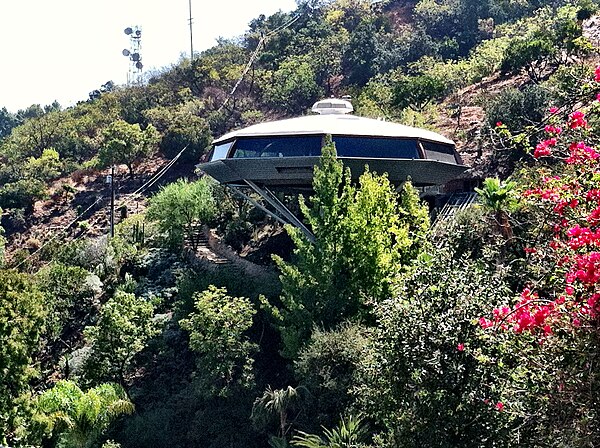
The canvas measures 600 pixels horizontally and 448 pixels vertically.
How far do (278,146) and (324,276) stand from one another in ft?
21.0

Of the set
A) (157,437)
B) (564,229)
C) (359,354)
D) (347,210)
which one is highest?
(564,229)

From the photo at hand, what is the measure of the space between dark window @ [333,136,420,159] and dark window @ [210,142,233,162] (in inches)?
171

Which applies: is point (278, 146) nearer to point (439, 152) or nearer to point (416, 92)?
point (439, 152)

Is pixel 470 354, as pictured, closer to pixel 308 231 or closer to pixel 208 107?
pixel 308 231

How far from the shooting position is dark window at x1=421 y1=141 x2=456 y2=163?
24.9 meters

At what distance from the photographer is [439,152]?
25672 mm

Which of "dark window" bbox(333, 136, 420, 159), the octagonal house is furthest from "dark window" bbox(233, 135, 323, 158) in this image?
"dark window" bbox(333, 136, 420, 159)

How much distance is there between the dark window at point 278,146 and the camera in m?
23.9

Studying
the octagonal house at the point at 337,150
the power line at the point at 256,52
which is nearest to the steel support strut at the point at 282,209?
the octagonal house at the point at 337,150

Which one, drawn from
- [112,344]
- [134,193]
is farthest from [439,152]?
[134,193]

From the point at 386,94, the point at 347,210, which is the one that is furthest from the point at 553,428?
the point at 386,94

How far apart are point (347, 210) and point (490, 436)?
38.8 feet

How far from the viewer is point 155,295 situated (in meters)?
28.4

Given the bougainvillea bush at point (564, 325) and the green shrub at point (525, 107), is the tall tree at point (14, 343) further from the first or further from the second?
the green shrub at point (525, 107)
